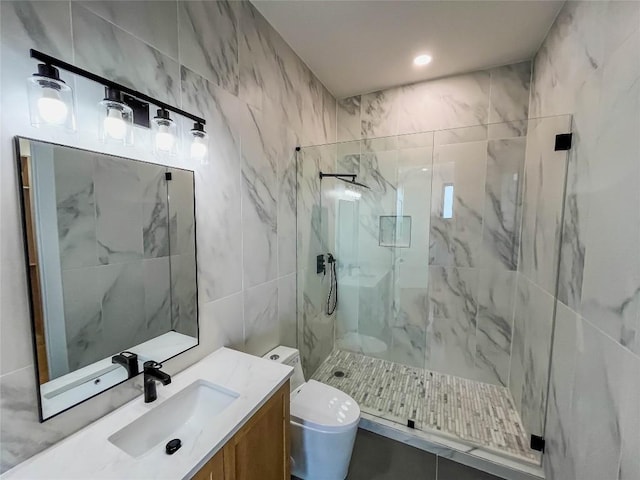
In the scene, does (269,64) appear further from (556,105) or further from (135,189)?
(556,105)

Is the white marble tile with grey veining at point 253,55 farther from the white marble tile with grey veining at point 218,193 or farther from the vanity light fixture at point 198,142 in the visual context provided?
the vanity light fixture at point 198,142

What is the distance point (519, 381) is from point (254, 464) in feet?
6.89

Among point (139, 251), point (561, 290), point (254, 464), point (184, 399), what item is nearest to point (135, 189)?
point (139, 251)

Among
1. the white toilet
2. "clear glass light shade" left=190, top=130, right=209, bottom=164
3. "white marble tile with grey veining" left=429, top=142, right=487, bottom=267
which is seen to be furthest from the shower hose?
"clear glass light shade" left=190, top=130, right=209, bottom=164

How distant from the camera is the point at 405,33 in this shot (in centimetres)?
189

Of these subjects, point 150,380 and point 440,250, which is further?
point 440,250

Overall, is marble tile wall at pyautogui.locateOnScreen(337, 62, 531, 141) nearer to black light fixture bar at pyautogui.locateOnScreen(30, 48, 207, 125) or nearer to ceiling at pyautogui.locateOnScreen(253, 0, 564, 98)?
ceiling at pyautogui.locateOnScreen(253, 0, 564, 98)

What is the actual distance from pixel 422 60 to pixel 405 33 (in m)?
0.41

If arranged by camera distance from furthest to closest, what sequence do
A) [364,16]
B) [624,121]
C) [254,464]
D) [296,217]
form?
[296,217], [364,16], [254,464], [624,121]

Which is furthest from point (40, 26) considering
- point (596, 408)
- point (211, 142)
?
point (596, 408)

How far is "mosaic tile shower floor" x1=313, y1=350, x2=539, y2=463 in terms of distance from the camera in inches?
72.7

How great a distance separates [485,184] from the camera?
2.35 m

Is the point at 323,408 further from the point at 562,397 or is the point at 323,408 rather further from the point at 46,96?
the point at 46,96

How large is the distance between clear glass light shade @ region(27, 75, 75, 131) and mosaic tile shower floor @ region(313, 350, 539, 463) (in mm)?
2440
